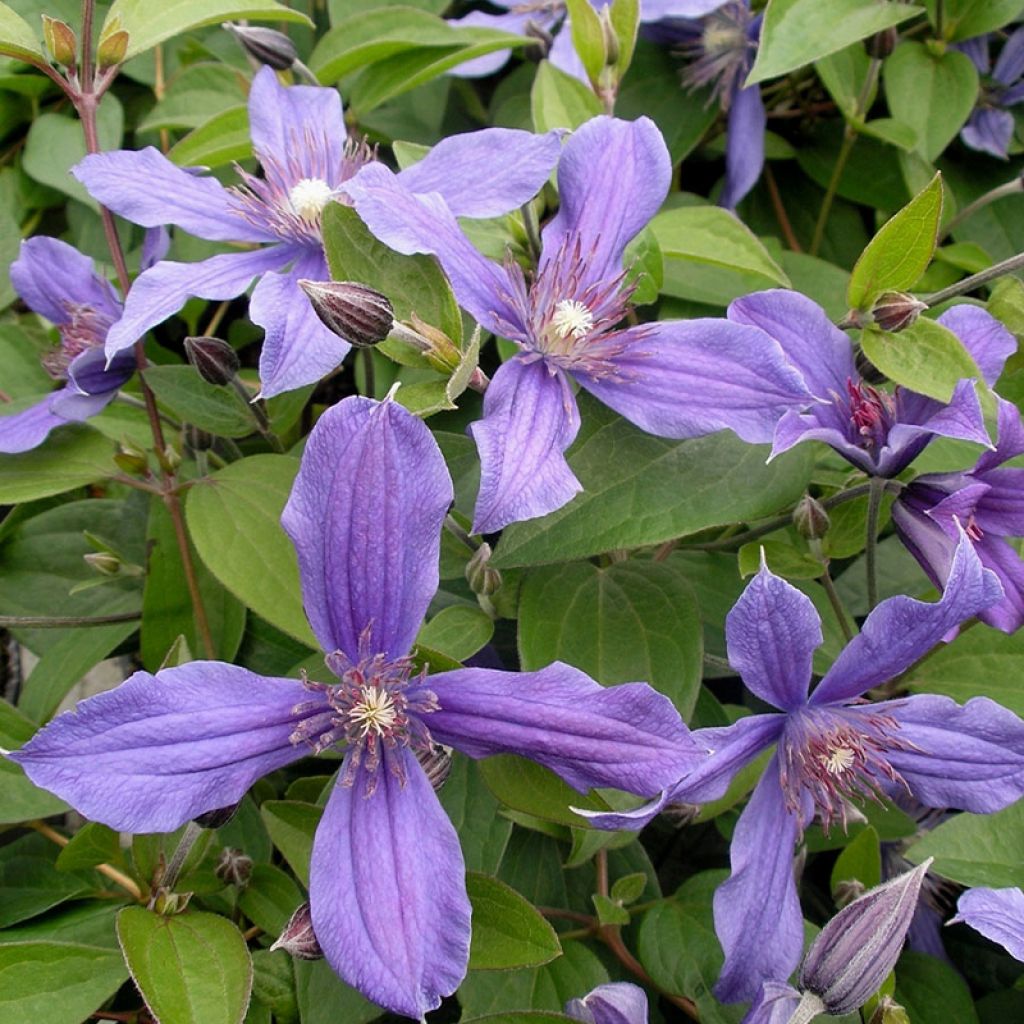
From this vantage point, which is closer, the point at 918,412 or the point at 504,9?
the point at 918,412

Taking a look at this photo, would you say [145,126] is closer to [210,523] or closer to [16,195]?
[16,195]

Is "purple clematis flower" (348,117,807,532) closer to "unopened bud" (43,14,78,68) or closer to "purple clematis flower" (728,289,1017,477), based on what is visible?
"purple clematis flower" (728,289,1017,477)

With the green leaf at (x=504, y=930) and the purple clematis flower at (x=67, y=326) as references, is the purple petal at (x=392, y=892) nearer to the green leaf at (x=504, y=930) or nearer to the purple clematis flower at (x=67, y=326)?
the green leaf at (x=504, y=930)

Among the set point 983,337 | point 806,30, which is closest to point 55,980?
point 983,337

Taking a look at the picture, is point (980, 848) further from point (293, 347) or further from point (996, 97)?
point (996, 97)

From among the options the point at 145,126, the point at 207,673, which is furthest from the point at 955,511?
the point at 145,126

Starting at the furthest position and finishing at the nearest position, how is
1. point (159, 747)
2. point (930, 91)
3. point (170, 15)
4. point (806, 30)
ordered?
point (930, 91) → point (806, 30) → point (170, 15) → point (159, 747)

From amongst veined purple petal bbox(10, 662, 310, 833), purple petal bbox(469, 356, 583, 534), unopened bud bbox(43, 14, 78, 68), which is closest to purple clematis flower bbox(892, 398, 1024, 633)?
purple petal bbox(469, 356, 583, 534)
